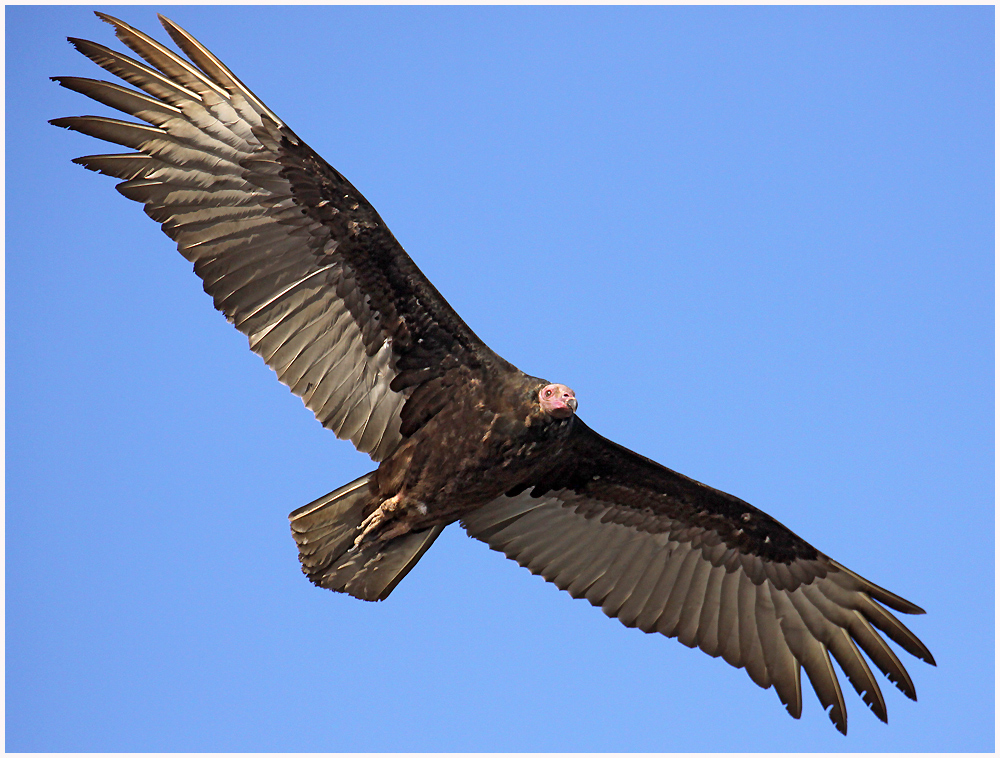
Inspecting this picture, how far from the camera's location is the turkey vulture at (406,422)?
6.92 m

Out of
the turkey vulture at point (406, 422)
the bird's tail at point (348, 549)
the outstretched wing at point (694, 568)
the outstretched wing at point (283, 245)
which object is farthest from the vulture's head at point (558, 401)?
the bird's tail at point (348, 549)

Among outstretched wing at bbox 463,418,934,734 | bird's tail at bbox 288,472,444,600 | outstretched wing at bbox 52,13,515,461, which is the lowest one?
bird's tail at bbox 288,472,444,600

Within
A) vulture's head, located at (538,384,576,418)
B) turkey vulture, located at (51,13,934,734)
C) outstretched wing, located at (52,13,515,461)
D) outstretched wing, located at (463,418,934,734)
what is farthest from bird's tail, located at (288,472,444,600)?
vulture's head, located at (538,384,576,418)

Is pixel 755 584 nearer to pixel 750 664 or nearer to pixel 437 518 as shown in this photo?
pixel 750 664

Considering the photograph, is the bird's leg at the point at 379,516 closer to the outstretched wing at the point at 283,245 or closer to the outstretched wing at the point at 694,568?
the outstretched wing at the point at 283,245

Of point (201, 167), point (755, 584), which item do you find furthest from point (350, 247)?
point (755, 584)

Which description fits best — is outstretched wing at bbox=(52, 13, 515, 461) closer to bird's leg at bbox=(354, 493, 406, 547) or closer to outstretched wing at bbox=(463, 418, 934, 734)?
bird's leg at bbox=(354, 493, 406, 547)

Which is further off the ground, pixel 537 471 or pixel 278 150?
pixel 278 150

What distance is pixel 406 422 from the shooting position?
24.3 ft

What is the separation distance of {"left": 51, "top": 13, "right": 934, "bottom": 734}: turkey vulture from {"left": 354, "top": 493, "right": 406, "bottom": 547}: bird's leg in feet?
0.05

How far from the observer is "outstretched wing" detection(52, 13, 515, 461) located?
6820mm

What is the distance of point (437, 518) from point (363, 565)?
0.61 metres

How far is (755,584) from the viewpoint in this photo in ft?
27.8

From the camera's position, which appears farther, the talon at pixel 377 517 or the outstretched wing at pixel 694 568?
the outstretched wing at pixel 694 568
